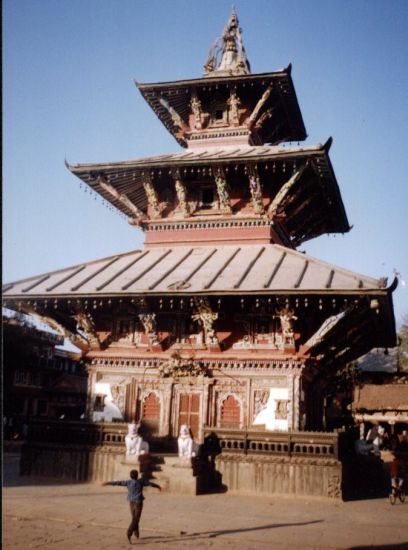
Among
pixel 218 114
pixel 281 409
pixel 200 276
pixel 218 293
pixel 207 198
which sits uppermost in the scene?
pixel 218 114

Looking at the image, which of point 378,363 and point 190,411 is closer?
point 190,411

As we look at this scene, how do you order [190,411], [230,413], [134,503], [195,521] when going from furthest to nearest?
1. [190,411]
2. [230,413]
3. [195,521]
4. [134,503]

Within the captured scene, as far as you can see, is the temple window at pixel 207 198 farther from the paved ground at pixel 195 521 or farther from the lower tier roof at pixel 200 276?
the paved ground at pixel 195 521

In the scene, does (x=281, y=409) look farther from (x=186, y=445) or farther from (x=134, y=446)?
(x=134, y=446)

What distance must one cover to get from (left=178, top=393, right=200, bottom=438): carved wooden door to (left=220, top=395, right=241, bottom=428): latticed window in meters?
0.84

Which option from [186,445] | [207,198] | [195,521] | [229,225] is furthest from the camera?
[207,198]

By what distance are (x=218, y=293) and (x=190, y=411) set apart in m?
4.44

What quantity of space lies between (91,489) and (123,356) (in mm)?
4656

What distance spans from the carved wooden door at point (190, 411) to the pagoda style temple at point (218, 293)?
37 millimetres

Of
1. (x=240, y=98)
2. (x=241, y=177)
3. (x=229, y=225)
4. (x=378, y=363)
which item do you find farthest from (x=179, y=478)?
(x=378, y=363)

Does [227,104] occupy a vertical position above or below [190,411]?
above

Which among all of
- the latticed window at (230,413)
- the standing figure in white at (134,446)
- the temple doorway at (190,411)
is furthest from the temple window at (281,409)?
the standing figure in white at (134,446)

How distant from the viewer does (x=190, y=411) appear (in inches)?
709

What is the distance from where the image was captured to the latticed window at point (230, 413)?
17.4 meters
